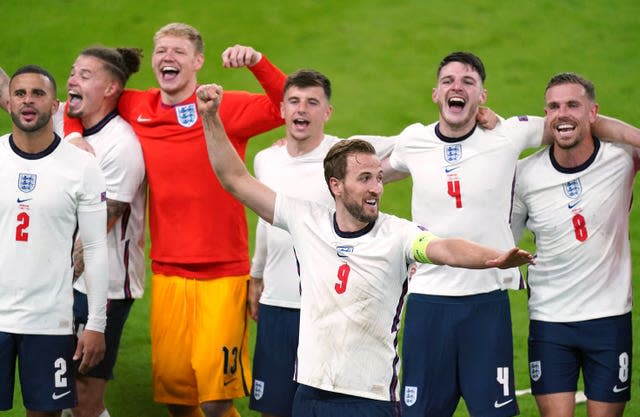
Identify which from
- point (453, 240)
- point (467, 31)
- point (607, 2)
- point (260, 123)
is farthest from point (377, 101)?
point (453, 240)

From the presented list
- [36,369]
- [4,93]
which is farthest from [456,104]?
[4,93]

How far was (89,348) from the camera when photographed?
7.77m

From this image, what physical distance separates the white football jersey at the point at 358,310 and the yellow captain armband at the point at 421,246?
0.12 feet

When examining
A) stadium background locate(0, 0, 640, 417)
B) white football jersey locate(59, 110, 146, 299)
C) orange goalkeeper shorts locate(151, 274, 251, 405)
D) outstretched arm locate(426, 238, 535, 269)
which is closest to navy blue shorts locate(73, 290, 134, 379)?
white football jersey locate(59, 110, 146, 299)

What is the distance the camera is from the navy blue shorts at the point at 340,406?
6812mm

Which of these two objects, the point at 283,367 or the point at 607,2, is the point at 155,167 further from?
the point at 607,2

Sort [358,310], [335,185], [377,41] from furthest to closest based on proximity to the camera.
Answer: [377,41] → [335,185] → [358,310]

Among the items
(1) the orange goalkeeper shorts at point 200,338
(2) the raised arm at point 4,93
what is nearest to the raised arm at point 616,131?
(1) the orange goalkeeper shorts at point 200,338

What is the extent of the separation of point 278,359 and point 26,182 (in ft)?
6.38

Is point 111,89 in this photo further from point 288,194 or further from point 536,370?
point 536,370

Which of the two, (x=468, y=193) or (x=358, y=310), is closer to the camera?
(x=358, y=310)

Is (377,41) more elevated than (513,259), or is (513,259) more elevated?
(377,41)

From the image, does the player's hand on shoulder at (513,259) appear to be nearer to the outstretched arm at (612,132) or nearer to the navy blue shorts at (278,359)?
the outstretched arm at (612,132)

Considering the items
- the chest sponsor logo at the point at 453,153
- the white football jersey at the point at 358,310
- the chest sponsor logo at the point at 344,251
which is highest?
the chest sponsor logo at the point at 453,153
